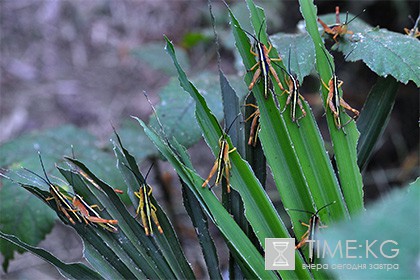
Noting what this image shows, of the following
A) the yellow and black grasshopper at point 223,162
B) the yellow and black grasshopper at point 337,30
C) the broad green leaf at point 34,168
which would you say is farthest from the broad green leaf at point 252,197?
the yellow and black grasshopper at point 337,30

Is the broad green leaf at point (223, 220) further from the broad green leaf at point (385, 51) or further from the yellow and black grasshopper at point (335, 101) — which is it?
the broad green leaf at point (385, 51)

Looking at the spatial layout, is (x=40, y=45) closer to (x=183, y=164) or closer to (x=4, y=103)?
(x=4, y=103)

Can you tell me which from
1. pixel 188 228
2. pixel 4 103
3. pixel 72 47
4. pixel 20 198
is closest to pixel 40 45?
pixel 72 47

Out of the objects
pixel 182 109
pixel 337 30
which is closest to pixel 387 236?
pixel 337 30

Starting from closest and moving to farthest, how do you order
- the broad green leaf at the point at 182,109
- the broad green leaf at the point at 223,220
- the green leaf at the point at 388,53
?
the broad green leaf at the point at 223,220
the green leaf at the point at 388,53
the broad green leaf at the point at 182,109

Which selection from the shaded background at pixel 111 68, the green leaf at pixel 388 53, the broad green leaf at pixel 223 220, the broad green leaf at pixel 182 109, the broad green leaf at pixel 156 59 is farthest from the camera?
the shaded background at pixel 111 68

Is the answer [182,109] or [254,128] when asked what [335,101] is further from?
[182,109]
